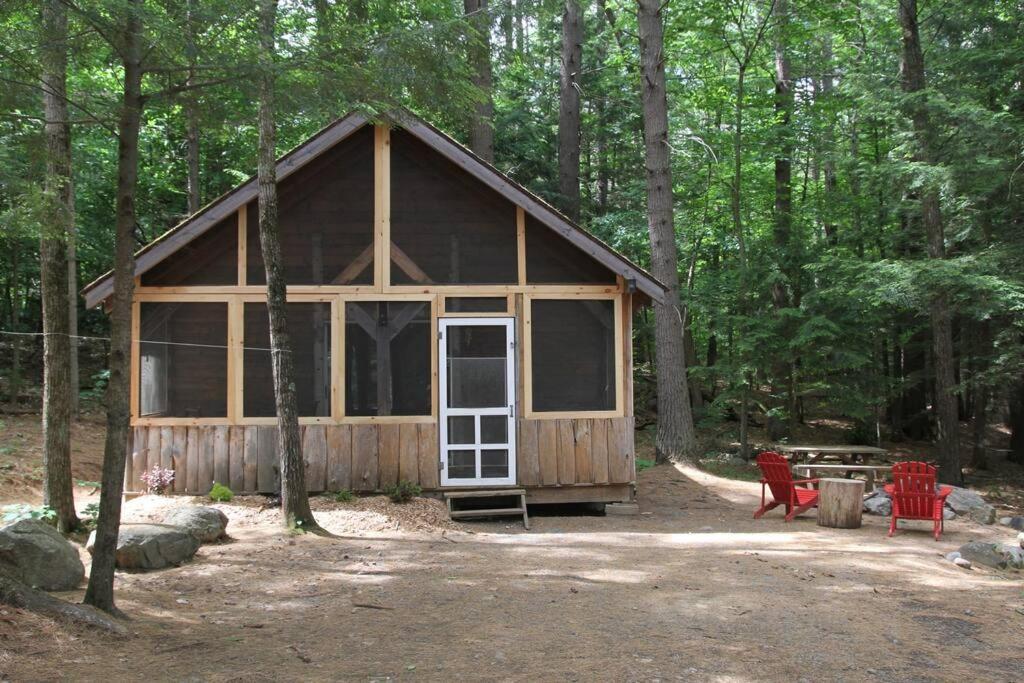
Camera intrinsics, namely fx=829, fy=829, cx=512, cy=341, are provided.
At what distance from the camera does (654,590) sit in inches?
265

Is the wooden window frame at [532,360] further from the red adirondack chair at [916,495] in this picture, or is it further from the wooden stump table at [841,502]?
the red adirondack chair at [916,495]

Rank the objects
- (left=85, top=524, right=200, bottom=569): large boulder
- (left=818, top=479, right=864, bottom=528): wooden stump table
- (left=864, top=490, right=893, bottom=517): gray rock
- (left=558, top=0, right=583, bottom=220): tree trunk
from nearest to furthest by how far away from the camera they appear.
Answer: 1. (left=85, top=524, right=200, bottom=569): large boulder
2. (left=818, top=479, right=864, bottom=528): wooden stump table
3. (left=864, top=490, right=893, bottom=517): gray rock
4. (left=558, top=0, right=583, bottom=220): tree trunk

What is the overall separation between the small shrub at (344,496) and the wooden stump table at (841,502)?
5.95 m

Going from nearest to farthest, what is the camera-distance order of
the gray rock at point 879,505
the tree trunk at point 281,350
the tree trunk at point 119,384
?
1. the tree trunk at point 119,384
2. the tree trunk at point 281,350
3. the gray rock at point 879,505

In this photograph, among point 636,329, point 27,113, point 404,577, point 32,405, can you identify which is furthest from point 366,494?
point 636,329

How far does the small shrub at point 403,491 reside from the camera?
10672mm

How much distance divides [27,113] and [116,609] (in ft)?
12.7

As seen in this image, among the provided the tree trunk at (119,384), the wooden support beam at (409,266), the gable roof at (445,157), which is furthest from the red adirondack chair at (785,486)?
the tree trunk at (119,384)

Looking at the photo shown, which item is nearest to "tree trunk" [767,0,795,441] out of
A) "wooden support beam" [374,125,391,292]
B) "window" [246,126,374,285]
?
"wooden support beam" [374,125,391,292]

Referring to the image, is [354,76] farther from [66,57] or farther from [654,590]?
[654,590]

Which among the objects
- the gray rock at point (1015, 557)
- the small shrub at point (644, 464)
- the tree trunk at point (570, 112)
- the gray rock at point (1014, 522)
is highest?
the tree trunk at point (570, 112)

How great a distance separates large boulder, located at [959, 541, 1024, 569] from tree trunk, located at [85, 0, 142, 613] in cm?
775

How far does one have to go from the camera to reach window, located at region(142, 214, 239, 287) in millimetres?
10820

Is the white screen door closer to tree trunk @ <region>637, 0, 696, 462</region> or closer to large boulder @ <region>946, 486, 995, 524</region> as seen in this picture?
tree trunk @ <region>637, 0, 696, 462</region>
